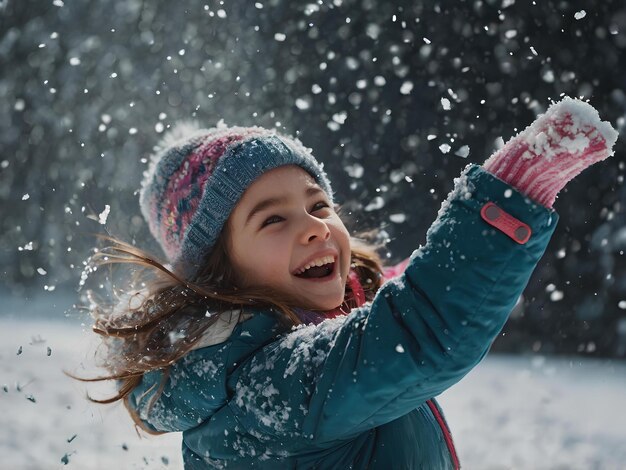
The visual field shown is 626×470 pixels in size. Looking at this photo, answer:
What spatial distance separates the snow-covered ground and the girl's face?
16.4 inches

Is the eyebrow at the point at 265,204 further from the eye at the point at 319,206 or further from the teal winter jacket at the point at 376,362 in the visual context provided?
the teal winter jacket at the point at 376,362

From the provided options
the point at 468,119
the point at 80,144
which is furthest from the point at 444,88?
the point at 80,144

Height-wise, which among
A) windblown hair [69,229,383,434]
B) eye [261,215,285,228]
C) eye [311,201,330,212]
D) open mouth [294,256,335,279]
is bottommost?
windblown hair [69,229,383,434]

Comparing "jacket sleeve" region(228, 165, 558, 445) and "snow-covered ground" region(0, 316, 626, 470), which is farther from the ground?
"jacket sleeve" region(228, 165, 558, 445)

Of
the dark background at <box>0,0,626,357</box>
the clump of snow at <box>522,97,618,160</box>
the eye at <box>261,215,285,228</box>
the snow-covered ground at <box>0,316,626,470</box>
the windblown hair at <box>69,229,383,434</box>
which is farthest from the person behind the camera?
the dark background at <box>0,0,626,357</box>

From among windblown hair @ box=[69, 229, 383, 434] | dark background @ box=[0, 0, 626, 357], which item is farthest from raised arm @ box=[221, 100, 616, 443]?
dark background @ box=[0, 0, 626, 357]

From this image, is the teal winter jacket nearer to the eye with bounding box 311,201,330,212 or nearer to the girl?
the girl

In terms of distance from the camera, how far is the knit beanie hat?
1.37 metres

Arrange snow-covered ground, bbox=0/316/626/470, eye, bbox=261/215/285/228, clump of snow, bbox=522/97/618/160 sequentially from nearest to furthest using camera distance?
clump of snow, bbox=522/97/618/160
eye, bbox=261/215/285/228
snow-covered ground, bbox=0/316/626/470

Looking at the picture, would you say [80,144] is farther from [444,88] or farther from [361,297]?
Answer: [361,297]

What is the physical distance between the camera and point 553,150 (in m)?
0.85

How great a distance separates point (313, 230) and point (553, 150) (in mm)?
547

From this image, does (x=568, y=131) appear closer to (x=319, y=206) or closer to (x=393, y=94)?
(x=319, y=206)

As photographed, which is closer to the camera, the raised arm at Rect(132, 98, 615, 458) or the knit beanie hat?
the raised arm at Rect(132, 98, 615, 458)
